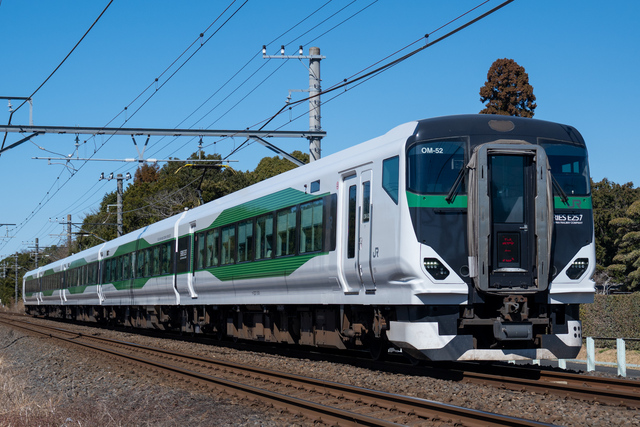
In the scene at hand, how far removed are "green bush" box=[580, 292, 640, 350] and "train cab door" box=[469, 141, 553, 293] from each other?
59.9ft

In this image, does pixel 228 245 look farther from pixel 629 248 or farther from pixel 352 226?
pixel 629 248

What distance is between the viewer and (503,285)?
34.9 feet

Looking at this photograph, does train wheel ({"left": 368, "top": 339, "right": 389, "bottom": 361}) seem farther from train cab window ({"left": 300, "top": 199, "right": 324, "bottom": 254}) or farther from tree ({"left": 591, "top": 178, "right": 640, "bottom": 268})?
tree ({"left": 591, "top": 178, "right": 640, "bottom": 268})

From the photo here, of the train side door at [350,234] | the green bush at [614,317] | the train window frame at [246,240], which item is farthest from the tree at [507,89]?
the train side door at [350,234]

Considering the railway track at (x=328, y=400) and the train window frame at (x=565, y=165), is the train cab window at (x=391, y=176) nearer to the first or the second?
the train window frame at (x=565, y=165)

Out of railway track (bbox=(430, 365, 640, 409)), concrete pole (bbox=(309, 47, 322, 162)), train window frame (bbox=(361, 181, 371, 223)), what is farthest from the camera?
concrete pole (bbox=(309, 47, 322, 162))

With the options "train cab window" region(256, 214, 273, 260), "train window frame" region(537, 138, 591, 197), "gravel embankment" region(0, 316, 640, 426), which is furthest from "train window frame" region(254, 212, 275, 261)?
"train window frame" region(537, 138, 591, 197)

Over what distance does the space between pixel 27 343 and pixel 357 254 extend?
1542 centimetres

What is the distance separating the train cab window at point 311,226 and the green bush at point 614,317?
16.7 metres

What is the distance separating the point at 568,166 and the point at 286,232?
5729 millimetres

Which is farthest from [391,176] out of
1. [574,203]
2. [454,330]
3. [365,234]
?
[574,203]

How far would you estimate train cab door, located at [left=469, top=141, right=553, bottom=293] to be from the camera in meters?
10.5

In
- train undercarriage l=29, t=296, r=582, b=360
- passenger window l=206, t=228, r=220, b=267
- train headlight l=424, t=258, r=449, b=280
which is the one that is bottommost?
train undercarriage l=29, t=296, r=582, b=360

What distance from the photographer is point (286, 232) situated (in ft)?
50.1
